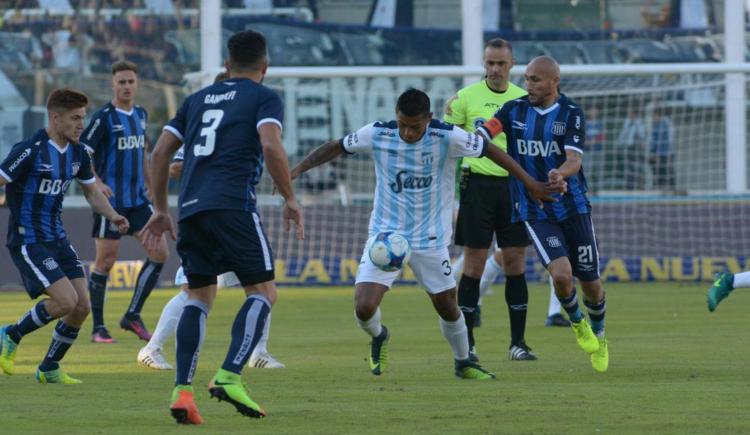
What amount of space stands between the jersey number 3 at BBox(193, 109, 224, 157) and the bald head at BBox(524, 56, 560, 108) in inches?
131

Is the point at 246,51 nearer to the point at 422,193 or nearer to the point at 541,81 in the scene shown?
the point at 422,193

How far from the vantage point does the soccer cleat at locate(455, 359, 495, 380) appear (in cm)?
964

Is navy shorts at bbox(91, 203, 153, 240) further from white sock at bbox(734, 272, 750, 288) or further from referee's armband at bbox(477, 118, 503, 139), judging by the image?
white sock at bbox(734, 272, 750, 288)

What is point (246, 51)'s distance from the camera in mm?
7781

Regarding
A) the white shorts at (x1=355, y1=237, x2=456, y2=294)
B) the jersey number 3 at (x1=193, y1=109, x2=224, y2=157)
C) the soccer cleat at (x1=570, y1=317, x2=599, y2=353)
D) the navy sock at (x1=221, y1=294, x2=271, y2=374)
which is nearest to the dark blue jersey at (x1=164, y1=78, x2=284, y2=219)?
the jersey number 3 at (x1=193, y1=109, x2=224, y2=157)

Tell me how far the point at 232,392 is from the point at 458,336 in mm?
2671

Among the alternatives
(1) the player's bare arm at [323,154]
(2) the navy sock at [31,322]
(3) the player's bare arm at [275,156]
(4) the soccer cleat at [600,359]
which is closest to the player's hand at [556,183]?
(4) the soccer cleat at [600,359]

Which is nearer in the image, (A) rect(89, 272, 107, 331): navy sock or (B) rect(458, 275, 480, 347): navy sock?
(B) rect(458, 275, 480, 347): navy sock

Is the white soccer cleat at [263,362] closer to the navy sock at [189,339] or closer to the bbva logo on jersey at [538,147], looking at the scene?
the bbva logo on jersey at [538,147]

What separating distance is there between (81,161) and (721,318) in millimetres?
7368

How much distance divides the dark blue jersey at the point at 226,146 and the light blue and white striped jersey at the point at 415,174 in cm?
193

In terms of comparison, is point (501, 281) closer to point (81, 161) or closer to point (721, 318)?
point (721, 318)

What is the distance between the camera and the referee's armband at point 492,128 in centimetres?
1034

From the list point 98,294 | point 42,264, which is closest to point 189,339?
point 42,264
